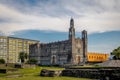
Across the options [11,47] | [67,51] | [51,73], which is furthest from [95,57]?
[51,73]

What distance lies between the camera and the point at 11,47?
375 feet

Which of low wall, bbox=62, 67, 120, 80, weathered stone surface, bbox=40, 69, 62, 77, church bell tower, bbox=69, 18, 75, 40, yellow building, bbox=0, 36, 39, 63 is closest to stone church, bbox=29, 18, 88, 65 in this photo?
church bell tower, bbox=69, 18, 75, 40

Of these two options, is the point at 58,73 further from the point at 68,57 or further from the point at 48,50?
the point at 48,50

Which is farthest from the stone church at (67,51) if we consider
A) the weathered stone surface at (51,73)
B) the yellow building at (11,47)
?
the weathered stone surface at (51,73)

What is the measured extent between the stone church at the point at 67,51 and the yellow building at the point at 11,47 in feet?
48.0

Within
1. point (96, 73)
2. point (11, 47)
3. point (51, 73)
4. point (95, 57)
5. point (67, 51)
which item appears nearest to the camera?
point (96, 73)

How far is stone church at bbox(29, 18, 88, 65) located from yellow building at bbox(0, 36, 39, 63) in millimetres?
14621

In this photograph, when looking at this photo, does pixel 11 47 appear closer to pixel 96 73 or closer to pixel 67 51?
pixel 67 51

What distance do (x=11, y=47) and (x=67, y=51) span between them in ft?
112

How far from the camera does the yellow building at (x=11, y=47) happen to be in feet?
363

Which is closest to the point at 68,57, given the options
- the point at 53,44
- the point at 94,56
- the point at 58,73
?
the point at 53,44

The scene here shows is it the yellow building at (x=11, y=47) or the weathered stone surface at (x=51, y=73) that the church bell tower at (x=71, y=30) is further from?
the weathered stone surface at (x=51, y=73)

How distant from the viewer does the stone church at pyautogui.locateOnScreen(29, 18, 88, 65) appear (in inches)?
3727

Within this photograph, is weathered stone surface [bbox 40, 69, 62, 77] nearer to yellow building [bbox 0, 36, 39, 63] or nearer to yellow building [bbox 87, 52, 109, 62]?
yellow building [bbox 87, 52, 109, 62]
